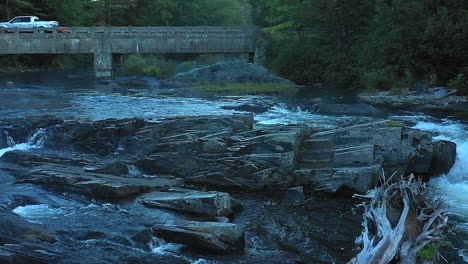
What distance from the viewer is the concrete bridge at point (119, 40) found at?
47.8 metres

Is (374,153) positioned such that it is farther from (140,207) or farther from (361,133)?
(140,207)

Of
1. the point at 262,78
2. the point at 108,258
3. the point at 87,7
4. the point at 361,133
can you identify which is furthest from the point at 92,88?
the point at 87,7

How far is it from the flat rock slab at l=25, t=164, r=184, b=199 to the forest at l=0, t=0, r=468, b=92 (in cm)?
2121

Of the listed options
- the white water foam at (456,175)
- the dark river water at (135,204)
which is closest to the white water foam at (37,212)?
the dark river water at (135,204)

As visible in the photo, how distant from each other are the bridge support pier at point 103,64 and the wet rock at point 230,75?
282 inches

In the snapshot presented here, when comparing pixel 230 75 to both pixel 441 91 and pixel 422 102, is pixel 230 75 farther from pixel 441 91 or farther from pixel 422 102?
pixel 422 102

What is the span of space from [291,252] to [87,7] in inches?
2814

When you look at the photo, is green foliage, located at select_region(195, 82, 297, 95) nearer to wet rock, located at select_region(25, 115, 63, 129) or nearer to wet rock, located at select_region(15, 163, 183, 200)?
wet rock, located at select_region(25, 115, 63, 129)

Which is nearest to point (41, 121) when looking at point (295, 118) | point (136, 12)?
point (295, 118)

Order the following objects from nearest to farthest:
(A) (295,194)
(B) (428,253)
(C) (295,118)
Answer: (B) (428,253)
(A) (295,194)
(C) (295,118)

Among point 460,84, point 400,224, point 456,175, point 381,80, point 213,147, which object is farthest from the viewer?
point 381,80

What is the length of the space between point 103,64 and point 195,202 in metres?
38.4

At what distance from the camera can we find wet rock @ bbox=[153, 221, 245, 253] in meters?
10.9

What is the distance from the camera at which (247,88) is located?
38.9 meters
